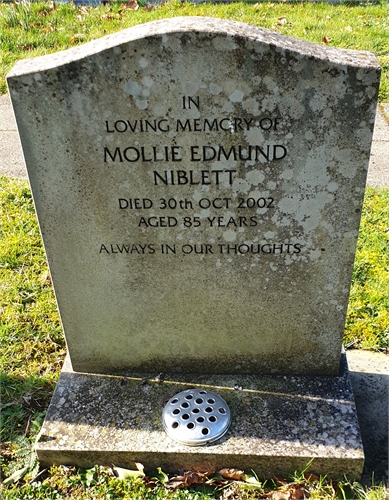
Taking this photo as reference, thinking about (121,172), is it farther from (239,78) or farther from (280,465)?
(280,465)

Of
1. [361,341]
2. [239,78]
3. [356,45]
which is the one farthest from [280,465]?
[356,45]

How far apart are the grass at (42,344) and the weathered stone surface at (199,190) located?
371 mm

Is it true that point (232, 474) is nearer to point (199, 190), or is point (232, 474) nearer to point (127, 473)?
point (127, 473)

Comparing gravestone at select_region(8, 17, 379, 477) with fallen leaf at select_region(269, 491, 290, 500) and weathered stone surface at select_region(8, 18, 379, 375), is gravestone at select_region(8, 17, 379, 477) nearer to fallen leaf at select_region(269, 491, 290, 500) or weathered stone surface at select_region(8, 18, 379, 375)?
weathered stone surface at select_region(8, 18, 379, 375)

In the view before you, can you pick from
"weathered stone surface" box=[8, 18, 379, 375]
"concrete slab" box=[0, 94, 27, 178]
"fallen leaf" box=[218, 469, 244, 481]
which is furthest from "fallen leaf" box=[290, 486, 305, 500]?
"concrete slab" box=[0, 94, 27, 178]

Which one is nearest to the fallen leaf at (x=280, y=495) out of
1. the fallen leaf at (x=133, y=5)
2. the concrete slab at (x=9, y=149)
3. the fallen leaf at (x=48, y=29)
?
the concrete slab at (x=9, y=149)

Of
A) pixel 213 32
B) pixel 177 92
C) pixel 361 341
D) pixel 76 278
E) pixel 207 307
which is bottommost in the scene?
pixel 361 341

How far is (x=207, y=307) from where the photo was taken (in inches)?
97.7

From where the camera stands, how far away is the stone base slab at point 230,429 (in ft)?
7.42

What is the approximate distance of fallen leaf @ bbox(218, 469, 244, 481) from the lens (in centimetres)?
228

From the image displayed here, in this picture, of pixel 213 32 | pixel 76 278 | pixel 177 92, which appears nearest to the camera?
pixel 213 32

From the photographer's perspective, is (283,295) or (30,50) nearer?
(283,295)

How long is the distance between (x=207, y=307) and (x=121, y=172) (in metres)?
0.79

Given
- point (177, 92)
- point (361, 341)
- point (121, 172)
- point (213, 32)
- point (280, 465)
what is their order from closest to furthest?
1. point (213, 32)
2. point (177, 92)
3. point (121, 172)
4. point (280, 465)
5. point (361, 341)
